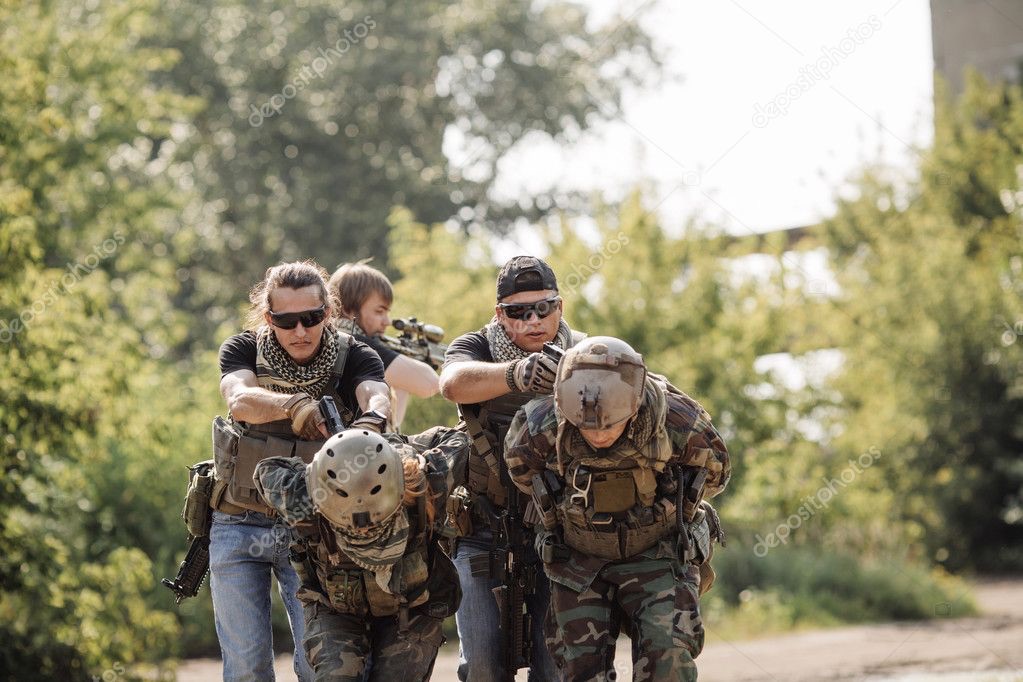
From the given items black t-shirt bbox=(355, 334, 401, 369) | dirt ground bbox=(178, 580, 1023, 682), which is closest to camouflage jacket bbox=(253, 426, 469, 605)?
black t-shirt bbox=(355, 334, 401, 369)

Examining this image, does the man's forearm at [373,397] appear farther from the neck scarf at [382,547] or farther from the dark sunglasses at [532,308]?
the dark sunglasses at [532,308]

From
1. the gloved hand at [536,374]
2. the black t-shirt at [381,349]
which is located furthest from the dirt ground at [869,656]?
the gloved hand at [536,374]

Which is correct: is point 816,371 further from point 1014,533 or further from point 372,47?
point 372,47

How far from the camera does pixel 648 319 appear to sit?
1956 cm

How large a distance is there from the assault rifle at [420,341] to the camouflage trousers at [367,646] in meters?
2.28

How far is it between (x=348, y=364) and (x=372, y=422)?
2.08 feet

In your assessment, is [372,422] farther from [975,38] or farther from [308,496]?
[975,38]

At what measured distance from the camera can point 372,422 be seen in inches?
209

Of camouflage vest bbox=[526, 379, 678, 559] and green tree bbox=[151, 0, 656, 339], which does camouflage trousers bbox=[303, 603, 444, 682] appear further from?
green tree bbox=[151, 0, 656, 339]

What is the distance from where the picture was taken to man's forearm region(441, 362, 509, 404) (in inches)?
225

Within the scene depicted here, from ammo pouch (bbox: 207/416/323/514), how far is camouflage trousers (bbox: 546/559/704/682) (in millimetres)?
1244

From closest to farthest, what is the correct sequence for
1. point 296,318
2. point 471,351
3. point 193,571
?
point 296,318 → point 471,351 → point 193,571

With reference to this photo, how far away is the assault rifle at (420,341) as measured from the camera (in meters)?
7.58

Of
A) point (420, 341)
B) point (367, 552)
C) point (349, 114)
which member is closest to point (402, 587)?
point (367, 552)
